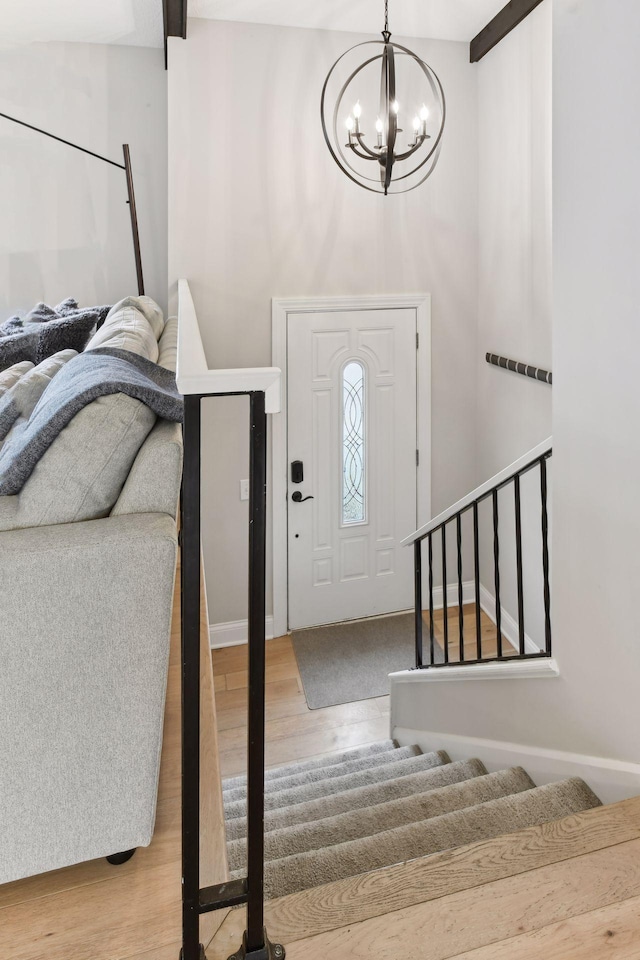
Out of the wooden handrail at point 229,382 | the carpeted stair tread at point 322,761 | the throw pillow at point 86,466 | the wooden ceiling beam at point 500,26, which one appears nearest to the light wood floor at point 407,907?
the throw pillow at point 86,466

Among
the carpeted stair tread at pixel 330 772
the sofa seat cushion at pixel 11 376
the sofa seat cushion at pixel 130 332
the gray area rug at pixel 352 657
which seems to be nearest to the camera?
the sofa seat cushion at pixel 130 332

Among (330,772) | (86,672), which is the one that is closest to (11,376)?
(86,672)

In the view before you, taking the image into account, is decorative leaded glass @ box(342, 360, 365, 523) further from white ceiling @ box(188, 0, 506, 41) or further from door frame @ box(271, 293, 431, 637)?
white ceiling @ box(188, 0, 506, 41)

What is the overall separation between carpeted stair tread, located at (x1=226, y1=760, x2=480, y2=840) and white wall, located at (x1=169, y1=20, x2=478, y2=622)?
83.0 inches

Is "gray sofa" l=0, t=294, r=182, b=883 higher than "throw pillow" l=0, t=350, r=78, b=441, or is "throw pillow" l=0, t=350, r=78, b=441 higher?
"throw pillow" l=0, t=350, r=78, b=441

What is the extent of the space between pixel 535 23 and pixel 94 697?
3.69m

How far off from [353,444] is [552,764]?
270 centimetres

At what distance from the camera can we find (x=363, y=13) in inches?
141

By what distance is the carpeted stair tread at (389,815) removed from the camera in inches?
69.5

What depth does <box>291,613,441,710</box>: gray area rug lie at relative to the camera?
12.4ft

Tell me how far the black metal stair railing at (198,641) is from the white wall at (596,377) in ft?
2.79

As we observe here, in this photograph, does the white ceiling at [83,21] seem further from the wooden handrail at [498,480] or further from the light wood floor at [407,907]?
the light wood floor at [407,907]

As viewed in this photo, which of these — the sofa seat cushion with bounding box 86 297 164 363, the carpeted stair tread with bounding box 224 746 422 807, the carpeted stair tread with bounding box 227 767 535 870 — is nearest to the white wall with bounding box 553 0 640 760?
the carpeted stair tread with bounding box 227 767 535 870

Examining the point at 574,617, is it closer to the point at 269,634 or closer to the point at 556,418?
the point at 556,418
